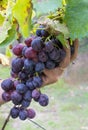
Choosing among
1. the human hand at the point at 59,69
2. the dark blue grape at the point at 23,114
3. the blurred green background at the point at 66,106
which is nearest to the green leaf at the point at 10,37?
the human hand at the point at 59,69

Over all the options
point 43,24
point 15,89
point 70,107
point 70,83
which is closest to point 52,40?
point 43,24

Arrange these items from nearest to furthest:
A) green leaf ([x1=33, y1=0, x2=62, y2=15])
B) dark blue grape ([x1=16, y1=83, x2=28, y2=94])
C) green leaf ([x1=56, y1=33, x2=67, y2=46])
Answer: green leaf ([x1=33, y1=0, x2=62, y2=15]) → green leaf ([x1=56, y1=33, x2=67, y2=46]) → dark blue grape ([x1=16, y1=83, x2=28, y2=94])

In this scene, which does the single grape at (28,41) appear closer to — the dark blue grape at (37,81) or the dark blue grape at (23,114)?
the dark blue grape at (37,81)

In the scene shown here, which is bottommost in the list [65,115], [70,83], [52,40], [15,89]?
[70,83]

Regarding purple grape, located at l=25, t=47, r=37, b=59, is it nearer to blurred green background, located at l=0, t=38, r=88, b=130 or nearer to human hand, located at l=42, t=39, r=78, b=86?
human hand, located at l=42, t=39, r=78, b=86

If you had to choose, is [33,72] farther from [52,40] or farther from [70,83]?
[70,83]

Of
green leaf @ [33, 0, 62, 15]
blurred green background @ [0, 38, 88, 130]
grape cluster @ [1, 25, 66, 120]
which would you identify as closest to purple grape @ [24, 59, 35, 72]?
grape cluster @ [1, 25, 66, 120]
